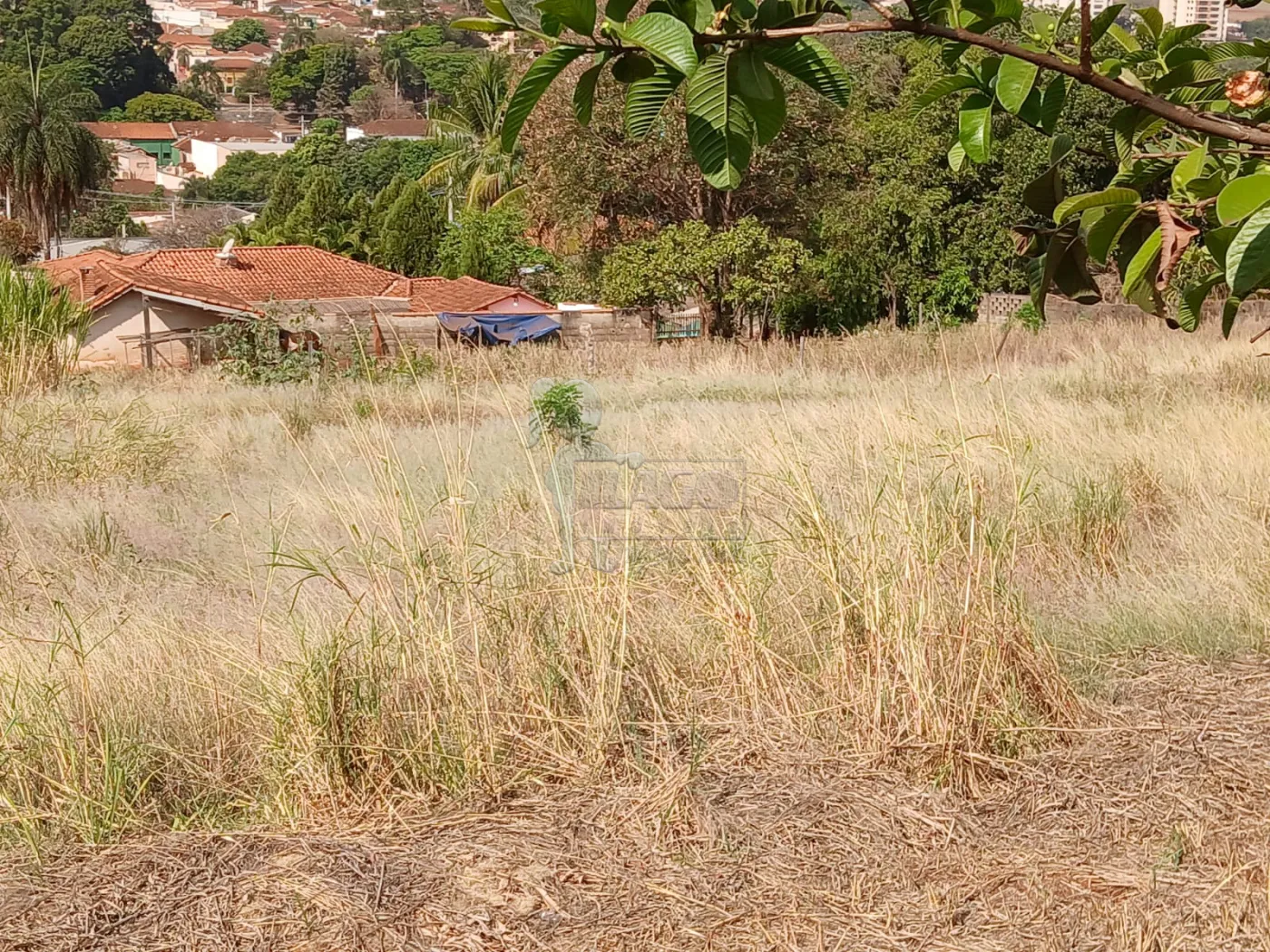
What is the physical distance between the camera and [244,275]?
97.9 feet

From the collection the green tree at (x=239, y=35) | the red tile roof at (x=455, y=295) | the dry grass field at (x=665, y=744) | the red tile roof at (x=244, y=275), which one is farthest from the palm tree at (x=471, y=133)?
the green tree at (x=239, y=35)

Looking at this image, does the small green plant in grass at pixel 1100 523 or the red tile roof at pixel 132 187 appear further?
the red tile roof at pixel 132 187

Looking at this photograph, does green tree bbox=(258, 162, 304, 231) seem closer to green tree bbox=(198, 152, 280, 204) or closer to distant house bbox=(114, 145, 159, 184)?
green tree bbox=(198, 152, 280, 204)

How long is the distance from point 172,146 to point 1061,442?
10479 cm

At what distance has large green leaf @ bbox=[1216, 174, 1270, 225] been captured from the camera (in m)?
1.42

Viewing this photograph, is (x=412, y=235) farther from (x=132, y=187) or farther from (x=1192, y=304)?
(x=132, y=187)

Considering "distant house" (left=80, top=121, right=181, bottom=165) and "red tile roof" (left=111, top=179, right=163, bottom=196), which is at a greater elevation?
"distant house" (left=80, top=121, right=181, bottom=165)

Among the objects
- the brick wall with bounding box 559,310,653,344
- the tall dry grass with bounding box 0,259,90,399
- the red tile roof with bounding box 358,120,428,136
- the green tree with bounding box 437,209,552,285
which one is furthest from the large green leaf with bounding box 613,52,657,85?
the red tile roof with bounding box 358,120,428,136

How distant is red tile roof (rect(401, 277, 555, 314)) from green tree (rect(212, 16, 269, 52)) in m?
151

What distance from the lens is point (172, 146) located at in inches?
4026

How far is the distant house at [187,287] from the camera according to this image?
24516 millimetres

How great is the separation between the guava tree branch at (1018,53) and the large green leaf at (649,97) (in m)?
0.06

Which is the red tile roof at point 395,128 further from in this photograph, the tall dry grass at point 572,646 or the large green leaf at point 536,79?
the large green leaf at point 536,79

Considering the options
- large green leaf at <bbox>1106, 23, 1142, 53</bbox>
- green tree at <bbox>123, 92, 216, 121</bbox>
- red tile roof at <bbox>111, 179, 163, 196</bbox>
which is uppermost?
green tree at <bbox>123, 92, 216, 121</bbox>
